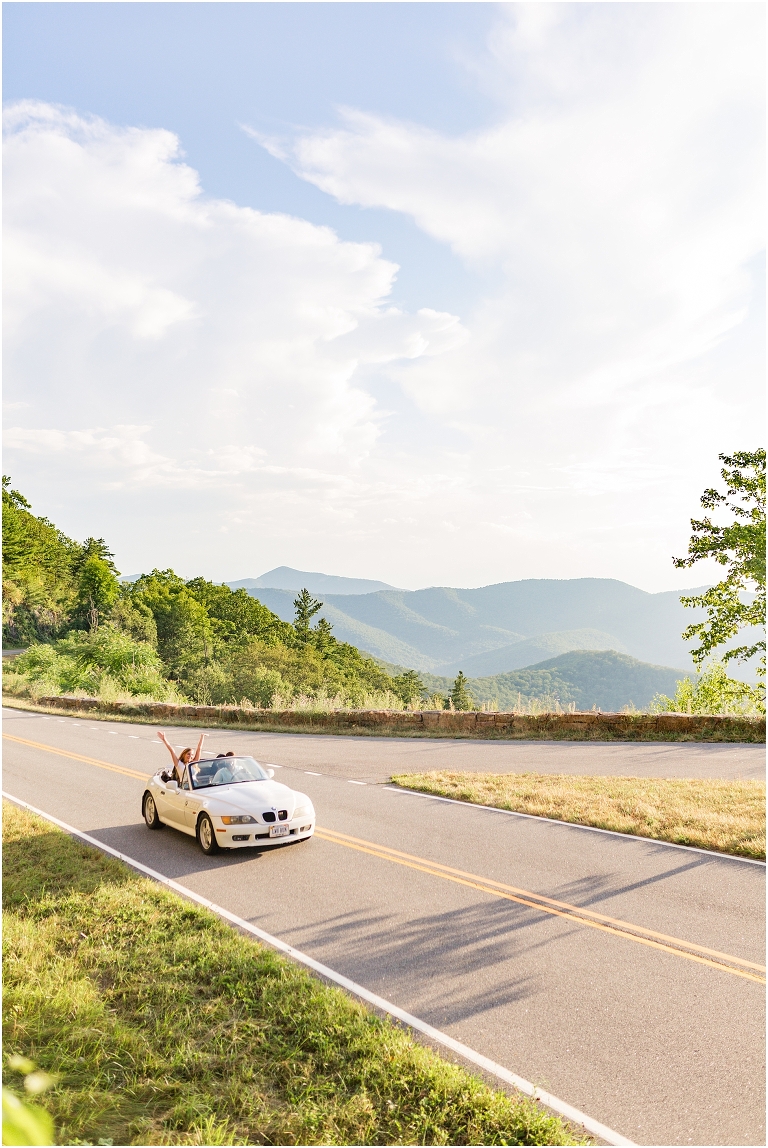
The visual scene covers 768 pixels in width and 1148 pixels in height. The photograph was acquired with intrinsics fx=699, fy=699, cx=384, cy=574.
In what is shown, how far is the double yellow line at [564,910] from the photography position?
19.0 ft

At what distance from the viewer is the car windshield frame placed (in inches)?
387

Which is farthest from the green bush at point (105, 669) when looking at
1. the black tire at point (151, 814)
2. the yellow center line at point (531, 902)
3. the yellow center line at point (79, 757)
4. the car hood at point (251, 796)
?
the yellow center line at point (531, 902)

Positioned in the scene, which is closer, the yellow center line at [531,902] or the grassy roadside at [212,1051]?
the grassy roadside at [212,1051]

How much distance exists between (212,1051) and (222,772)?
561cm

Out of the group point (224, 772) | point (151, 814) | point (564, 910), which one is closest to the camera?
point (564, 910)

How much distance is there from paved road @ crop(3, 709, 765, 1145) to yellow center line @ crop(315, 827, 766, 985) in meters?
0.04

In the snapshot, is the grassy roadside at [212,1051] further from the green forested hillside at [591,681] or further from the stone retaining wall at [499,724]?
the green forested hillside at [591,681]

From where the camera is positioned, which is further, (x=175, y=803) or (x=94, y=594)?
(x=94, y=594)

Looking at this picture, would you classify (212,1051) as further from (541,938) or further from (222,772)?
(222,772)

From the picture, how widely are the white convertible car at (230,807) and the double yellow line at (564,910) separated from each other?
792 mm

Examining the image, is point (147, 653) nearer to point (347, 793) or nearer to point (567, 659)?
point (347, 793)

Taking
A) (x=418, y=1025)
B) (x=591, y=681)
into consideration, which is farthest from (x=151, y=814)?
(x=591, y=681)

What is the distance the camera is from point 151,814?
10.5 m

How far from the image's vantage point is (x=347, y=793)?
40.5ft
